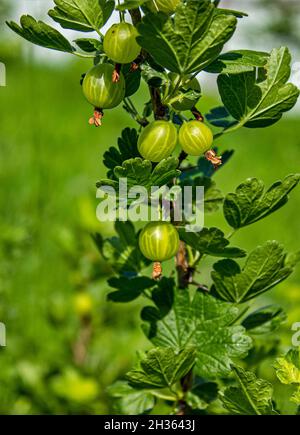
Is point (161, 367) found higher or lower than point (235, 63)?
lower

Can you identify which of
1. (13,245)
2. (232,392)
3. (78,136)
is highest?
(78,136)

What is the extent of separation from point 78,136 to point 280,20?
431 cm

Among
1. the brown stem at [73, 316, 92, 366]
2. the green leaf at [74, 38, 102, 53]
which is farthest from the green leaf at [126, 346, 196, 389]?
the brown stem at [73, 316, 92, 366]

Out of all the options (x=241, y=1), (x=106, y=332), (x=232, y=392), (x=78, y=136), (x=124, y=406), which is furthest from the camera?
(x=241, y=1)

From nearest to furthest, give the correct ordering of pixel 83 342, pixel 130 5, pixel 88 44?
pixel 130 5 < pixel 88 44 < pixel 83 342

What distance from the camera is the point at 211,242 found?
2.29 feet

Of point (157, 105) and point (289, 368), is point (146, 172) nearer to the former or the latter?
point (157, 105)

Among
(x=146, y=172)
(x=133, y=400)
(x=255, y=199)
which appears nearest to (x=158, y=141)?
(x=146, y=172)

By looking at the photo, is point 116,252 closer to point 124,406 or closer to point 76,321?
point 124,406

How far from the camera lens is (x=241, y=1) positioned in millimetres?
5883

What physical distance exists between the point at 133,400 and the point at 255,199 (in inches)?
12.2

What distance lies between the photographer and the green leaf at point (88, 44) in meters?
0.66

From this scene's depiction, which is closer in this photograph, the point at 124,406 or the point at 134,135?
the point at 134,135

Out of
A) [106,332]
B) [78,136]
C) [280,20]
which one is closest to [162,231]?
[106,332]
